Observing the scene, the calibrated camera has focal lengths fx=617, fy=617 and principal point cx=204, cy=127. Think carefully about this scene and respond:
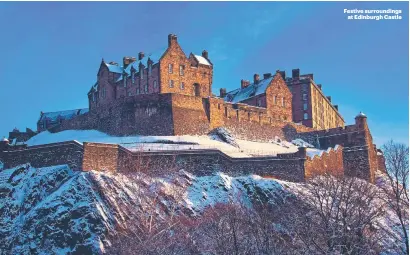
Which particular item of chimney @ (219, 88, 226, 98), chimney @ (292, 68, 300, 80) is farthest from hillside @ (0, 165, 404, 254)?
chimney @ (219, 88, 226, 98)

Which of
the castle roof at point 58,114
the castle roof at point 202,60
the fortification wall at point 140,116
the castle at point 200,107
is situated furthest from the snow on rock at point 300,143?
the castle roof at point 58,114

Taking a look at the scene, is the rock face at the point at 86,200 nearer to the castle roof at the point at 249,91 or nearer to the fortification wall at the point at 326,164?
the fortification wall at the point at 326,164

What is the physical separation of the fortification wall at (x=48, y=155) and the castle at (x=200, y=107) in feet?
2.76

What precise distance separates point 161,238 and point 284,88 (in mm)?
40183

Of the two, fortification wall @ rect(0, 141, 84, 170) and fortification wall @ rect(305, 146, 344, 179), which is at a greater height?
fortification wall @ rect(0, 141, 84, 170)

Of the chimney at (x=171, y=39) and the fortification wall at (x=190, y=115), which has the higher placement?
the chimney at (x=171, y=39)

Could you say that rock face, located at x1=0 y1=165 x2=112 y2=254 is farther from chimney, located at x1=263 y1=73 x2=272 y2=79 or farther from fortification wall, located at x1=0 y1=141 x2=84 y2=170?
chimney, located at x1=263 y1=73 x2=272 y2=79

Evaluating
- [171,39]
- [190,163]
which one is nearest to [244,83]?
[171,39]

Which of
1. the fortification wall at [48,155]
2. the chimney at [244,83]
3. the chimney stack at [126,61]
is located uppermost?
the chimney stack at [126,61]

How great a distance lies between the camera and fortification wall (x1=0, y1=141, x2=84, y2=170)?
47.9m

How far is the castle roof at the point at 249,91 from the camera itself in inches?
2905

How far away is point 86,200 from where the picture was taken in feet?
143

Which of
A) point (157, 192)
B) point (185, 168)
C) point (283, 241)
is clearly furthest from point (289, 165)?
point (283, 241)

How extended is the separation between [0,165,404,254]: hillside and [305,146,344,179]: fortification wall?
9.33ft
